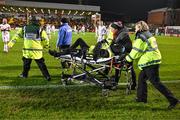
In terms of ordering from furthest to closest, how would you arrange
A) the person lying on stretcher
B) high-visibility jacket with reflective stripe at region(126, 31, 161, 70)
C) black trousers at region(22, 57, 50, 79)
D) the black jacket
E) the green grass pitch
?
1. black trousers at region(22, 57, 50, 79)
2. the black jacket
3. the person lying on stretcher
4. high-visibility jacket with reflective stripe at region(126, 31, 161, 70)
5. the green grass pitch

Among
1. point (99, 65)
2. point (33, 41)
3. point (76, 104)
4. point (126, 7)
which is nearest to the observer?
point (76, 104)

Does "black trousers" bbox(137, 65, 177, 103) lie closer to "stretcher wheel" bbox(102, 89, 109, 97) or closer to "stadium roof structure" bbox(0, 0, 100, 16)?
"stretcher wheel" bbox(102, 89, 109, 97)

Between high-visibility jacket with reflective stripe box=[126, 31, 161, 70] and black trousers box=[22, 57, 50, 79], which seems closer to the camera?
high-visibility jacket with reflective stripe box=[126, 31, 161, 70]

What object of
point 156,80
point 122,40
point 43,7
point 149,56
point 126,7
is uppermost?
point 122,40

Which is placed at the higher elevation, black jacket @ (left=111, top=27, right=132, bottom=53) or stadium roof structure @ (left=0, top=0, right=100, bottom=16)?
black jacket @ (left=111, top=27, right=132, bottom=53)

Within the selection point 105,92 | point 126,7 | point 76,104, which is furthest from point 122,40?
point 126,7

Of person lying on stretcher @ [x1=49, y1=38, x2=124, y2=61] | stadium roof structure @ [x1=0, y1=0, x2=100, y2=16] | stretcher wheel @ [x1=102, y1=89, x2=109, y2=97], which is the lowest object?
stadium roof structure @ [x1=0, y1=0, x2=100, y2=16]

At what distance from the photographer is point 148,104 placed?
424 inches

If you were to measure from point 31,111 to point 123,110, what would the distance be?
84.9 inches

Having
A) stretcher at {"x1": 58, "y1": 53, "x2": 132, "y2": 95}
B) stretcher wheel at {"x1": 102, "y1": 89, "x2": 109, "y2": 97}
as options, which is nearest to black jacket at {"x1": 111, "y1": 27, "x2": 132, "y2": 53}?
stretcher at {"x1": 58, "y1": 53, "x2": 132, "y2": 95}

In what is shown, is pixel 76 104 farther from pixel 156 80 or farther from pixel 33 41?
pixel 33 41

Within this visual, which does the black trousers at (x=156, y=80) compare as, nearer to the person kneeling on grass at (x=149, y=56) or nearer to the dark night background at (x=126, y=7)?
the person kneeling on grass at (x=149, y=56)

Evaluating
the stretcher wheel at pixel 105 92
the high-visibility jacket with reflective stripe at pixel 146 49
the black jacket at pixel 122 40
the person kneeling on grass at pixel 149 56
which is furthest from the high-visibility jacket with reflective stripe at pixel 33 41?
the high-visibility jacket with reflective stripe at pixel 146 49

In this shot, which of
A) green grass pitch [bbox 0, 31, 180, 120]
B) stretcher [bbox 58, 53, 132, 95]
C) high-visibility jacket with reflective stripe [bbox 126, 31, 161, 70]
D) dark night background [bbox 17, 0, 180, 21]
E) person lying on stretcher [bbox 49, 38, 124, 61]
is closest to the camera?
green grass pitch [bbox 0, 31, 180, 120]
